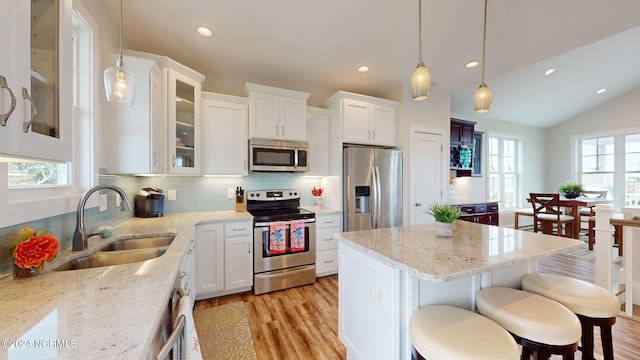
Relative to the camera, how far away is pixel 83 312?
0.77m

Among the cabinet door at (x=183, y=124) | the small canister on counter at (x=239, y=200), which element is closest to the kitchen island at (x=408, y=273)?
the small canister on counter at (x=239, y=200)

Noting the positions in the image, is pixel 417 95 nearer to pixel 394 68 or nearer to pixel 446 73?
pixel 394 68

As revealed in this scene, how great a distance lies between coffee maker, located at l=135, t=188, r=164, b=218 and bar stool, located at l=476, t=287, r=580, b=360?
2.87 meters

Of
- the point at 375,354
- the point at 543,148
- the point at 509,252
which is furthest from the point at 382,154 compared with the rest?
the point at 543,148

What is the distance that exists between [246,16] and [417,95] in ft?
5.21

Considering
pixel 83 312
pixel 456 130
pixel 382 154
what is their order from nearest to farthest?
1. pixel 83 312
2. pixel 382 154
3. pixel 456 130

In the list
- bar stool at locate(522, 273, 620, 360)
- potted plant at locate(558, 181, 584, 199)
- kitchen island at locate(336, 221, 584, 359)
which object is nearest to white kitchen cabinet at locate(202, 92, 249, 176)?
kitchen island at locate(336, 221, 584, 359)

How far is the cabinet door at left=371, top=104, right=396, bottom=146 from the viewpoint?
3.50 meters

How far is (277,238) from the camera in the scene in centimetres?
282

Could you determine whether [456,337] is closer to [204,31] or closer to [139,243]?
[139,243]

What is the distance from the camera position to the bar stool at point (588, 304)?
1284 millimetres

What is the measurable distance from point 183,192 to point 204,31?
1780 millimetres

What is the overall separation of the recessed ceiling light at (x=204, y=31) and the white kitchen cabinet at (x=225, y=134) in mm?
639

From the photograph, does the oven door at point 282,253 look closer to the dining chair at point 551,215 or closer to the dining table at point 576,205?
the dining chair at point 551,215
